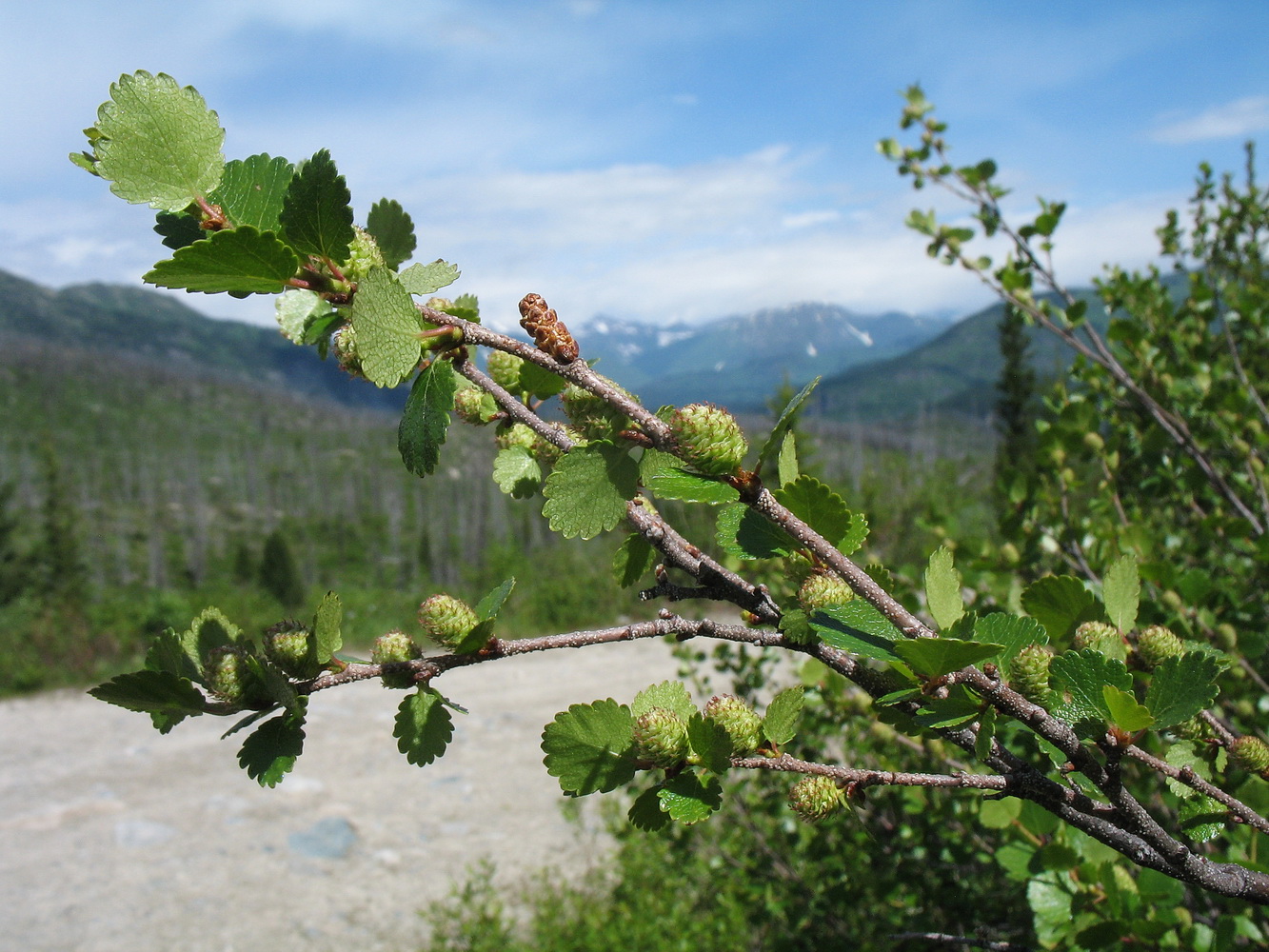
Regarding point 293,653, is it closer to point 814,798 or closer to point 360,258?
point 360,258

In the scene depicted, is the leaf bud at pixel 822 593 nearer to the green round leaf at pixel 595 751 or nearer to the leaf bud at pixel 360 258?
the green round leaf at pixel 595 751

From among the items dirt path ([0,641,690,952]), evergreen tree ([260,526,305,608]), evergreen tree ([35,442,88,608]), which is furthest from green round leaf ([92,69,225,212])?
evergreen tree ([260,526,305,608])

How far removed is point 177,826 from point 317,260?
7408 millimetres

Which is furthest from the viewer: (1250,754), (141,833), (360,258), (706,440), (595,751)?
(141,833)

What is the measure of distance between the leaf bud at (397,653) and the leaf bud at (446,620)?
0.04 meters

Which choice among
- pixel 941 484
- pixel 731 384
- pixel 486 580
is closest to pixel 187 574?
pixel 486 580

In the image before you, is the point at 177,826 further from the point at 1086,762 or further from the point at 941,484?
the point at 941,484

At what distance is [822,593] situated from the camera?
0.74 m

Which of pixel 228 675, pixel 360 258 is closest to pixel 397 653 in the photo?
pixel 228 675

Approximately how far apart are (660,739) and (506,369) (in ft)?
1.45

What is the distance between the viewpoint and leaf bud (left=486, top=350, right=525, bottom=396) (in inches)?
36.8

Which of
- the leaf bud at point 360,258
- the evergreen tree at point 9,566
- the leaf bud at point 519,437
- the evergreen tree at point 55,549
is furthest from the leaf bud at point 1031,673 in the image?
the evergreen tree at point 55,549

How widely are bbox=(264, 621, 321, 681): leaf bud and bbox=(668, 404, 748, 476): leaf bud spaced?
44 cm

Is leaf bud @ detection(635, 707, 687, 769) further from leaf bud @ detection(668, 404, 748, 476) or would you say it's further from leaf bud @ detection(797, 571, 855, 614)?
leaf bud @ detection(668, 404, 748, 476)
